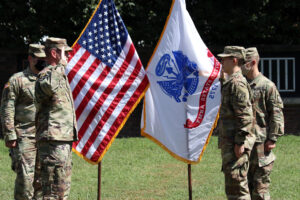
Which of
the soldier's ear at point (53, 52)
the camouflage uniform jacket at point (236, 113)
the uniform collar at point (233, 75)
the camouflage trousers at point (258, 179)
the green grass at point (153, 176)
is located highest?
the soldier's ear at point (53, 52)

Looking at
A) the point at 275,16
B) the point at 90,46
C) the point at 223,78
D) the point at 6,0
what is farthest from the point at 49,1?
the point at 223,78

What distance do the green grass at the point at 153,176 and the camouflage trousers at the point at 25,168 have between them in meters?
1.60

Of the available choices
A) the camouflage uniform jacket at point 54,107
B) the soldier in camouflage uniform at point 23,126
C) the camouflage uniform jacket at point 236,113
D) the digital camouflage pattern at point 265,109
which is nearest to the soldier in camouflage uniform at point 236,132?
the camouflage uniform jacket at point 236,113

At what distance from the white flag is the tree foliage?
8425 millimetres

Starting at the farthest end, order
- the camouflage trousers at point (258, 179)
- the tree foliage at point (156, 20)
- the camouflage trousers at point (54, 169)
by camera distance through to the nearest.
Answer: the tree foliage at point (156, 20)
the camouflage trousers at point (258, 179)
the camouflage trousers at point (54, 169)

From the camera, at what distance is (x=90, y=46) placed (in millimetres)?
7688

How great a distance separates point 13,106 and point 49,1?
9.46 meters

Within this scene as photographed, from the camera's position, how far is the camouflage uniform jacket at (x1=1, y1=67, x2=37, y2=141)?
7.10 metres

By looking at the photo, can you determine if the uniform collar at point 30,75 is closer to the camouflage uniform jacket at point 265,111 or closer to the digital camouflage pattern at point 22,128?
the digital camouflage pattern at point 22,128

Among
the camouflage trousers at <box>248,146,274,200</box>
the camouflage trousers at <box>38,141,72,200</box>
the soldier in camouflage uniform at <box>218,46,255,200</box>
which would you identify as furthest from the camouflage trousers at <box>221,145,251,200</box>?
the camouflage trousers at <box>38,141,72,200</box>

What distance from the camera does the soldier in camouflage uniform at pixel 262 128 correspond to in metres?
6.93

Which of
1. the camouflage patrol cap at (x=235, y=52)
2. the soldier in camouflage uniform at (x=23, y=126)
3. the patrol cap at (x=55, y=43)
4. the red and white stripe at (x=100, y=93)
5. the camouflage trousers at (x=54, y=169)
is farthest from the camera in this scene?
the red and white stripe at (x=100, y=93)

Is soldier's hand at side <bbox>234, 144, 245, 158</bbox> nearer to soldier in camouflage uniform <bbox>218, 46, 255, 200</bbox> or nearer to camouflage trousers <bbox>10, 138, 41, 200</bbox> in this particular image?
soldier in camouflage uniform <bbox>218, 46, 255, 200</bbox>

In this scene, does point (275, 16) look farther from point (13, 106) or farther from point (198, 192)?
point (13, 106)
